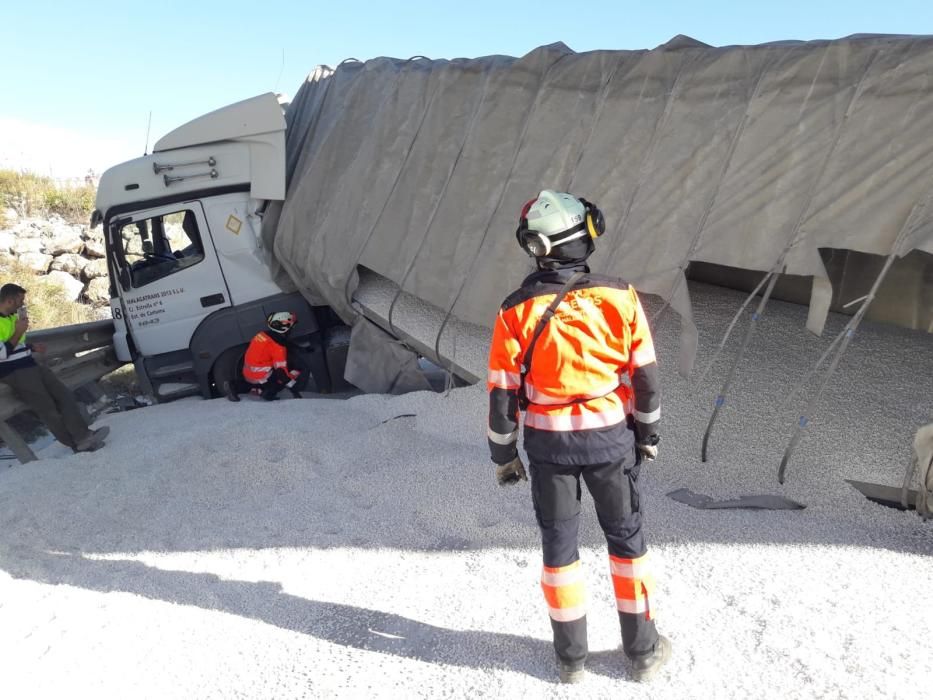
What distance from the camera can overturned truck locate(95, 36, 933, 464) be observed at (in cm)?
409

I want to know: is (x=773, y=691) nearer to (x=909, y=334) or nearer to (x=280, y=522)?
(x=280, y=522)

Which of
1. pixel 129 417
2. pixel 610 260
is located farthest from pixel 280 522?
pixel 129 417

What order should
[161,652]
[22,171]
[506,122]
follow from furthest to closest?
[22,171]
[506,122]
[161,652]

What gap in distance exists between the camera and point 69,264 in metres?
15.4

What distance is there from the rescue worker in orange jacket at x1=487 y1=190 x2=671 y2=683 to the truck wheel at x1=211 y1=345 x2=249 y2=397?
19.2 ft

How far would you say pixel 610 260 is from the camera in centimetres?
499

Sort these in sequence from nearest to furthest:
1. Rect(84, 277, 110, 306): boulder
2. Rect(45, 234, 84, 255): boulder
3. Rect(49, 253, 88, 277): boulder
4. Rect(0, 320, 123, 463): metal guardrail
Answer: Rect(0, 320, 123, 463): metal guardrail < Rect(84, 277, 110, 306): boulder < Rect(49, 253, 88, 277): boulder < Rect(45, 234, 84, 255): boulder

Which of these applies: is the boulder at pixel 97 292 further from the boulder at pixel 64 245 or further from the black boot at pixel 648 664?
the black boot at pixel 648 664

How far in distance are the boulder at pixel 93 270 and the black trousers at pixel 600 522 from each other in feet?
50.4

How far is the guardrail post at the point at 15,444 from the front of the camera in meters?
6.34

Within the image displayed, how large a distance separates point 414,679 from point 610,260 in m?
3.14

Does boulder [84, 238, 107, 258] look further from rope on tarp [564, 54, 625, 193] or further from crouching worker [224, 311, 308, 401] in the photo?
rope on tarp [564, 54, 625, 193]

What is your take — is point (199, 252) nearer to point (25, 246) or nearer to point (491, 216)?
point (491, 216)

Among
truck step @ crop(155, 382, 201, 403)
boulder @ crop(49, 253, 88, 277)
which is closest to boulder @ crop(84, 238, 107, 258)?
boulder @ crop(49, 253, 88, 277)
